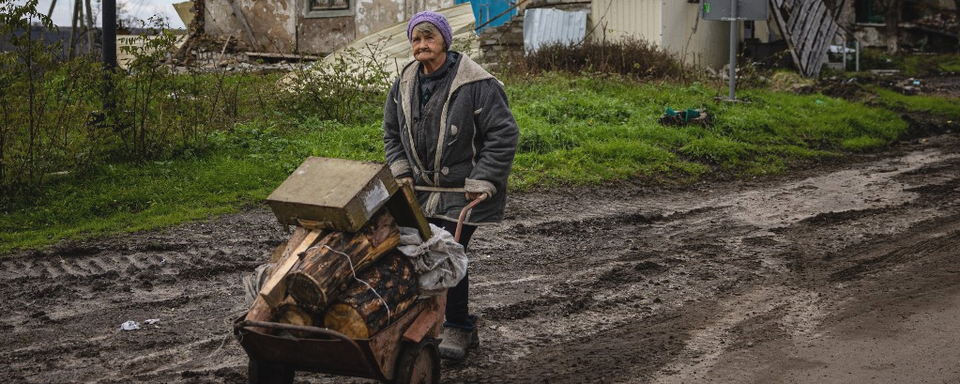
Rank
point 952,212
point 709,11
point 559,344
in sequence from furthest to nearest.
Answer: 1. point 709,11
2. point 952,212
3. point 559,344

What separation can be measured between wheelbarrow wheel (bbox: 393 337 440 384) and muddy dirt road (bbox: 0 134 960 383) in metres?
0.47

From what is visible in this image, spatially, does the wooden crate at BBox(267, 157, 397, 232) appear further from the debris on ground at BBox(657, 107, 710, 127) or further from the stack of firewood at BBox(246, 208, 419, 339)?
the debris on ground at BBox(657, 107, 710, 127)

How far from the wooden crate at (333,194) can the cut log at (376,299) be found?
0.26 meters

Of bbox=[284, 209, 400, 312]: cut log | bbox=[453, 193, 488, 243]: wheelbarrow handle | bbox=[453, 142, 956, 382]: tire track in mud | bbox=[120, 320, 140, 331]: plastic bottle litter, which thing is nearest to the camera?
bbox=[284, 209, 400, 312]: cut log

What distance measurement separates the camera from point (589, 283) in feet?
22.3

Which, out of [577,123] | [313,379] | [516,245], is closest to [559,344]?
[313,379]

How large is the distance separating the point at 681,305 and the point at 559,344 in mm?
1170

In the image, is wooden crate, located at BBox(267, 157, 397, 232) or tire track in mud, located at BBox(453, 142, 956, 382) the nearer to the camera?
wooden crate, located at BBox(267, 157, 397, 232)

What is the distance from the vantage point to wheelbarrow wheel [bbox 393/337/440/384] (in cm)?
418

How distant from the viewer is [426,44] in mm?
4832

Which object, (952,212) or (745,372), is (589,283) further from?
(952,212)

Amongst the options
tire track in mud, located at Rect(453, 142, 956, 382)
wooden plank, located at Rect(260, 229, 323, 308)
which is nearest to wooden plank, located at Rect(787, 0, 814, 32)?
tire track in mud, located at Rect(453, 142, 956, 382)

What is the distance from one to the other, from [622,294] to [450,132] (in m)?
2.21

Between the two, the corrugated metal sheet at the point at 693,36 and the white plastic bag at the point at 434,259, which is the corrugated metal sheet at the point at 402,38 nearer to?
the corrugated metal sheet at the point at 693,36
